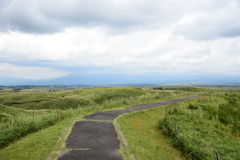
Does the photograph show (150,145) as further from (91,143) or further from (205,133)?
(205,133)

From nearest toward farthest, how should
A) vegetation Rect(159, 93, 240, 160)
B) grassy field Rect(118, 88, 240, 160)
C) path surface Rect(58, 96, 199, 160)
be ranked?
path surface Rect(58, 96, 199, 160) → vegetation Rect(159, 93, 240, 160) → grassy field Rect(118, 88, 240, 160)

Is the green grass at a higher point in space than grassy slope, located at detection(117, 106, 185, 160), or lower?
higher

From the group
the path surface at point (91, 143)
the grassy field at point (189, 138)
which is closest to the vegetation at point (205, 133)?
the grassy field at point (189, 138)

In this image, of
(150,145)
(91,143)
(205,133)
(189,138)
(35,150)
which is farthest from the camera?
(205,133)

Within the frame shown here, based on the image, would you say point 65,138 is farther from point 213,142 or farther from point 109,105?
point 109,105

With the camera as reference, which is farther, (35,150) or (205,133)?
(205,133)

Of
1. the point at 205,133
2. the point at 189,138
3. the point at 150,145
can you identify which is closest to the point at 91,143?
the point at 150,145

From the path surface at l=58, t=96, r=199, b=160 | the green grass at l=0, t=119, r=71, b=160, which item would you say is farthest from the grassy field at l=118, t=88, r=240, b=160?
the green grass at l=0, t=119, r=71, b=160

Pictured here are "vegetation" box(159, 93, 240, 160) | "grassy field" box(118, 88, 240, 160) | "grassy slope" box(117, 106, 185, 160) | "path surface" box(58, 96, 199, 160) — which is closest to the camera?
"path surface" box(58, 96, 199, 160)

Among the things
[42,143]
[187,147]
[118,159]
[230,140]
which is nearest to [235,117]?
[230,140]

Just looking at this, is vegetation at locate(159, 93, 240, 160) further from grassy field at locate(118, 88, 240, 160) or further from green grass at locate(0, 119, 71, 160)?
green grass at locate(0, 119, 71, 160)

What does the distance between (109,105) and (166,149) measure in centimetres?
1358

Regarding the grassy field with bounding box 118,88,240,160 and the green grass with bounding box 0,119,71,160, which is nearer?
the green grass with bounding box 0,119,71,160

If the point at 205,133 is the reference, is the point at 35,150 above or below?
below
